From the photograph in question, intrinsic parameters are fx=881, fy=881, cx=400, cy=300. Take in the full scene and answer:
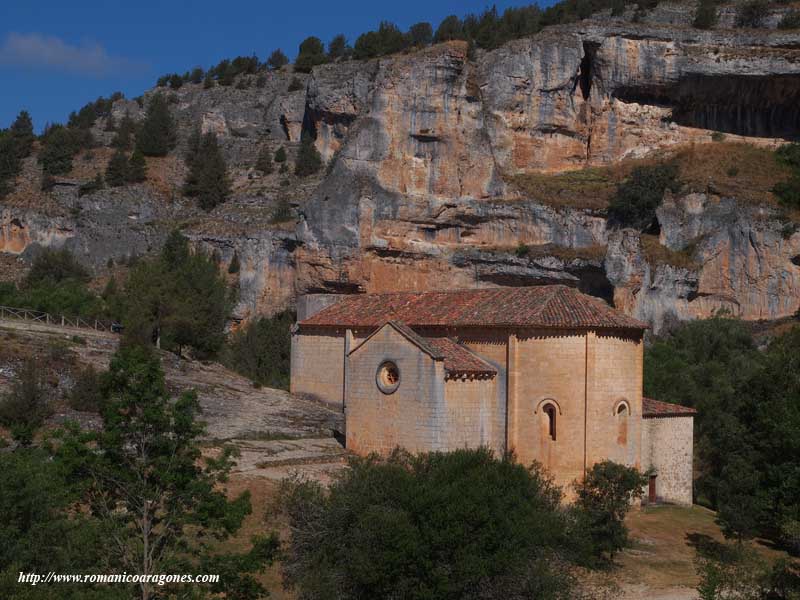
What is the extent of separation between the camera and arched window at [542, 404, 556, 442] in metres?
25.8

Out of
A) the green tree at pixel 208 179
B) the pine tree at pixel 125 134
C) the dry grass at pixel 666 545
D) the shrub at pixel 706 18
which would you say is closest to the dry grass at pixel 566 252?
the shrub at pixel 706 18

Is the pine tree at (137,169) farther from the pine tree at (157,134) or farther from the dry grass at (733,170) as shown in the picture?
the dry grass at (733,170)

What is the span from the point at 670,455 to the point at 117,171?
179ft

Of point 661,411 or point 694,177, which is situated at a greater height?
point 694,177

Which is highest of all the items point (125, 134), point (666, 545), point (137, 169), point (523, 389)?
point (125, 134)

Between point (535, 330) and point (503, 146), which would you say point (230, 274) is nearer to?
point (503, 146)

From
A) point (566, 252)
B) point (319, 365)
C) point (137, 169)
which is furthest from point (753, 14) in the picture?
point (319, 365)

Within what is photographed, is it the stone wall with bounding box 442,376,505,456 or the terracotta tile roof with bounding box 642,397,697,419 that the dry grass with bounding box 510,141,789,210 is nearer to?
the terracotta tile roof with bounding box 642,397,697,419

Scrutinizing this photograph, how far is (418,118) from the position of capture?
56.9 metres

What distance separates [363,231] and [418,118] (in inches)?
337

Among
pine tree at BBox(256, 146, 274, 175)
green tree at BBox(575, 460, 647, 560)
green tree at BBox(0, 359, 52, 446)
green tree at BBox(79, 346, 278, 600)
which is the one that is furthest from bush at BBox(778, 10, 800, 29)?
green tree at BBox(79, 346, 278, 600)

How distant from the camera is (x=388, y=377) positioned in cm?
2675

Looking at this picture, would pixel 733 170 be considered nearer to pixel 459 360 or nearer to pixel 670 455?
pixel 670 455

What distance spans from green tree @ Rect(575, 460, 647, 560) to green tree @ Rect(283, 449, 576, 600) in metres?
3.26
